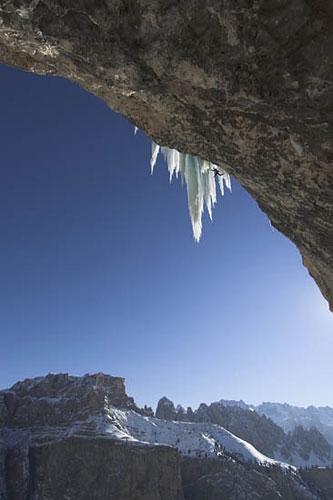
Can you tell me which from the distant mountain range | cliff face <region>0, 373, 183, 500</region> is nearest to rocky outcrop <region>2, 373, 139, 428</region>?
cliff face <region>0, 373, 183, 500</region>

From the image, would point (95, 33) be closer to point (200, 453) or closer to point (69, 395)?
point (200, 453)

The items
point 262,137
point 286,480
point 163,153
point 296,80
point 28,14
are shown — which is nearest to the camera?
point 296,80

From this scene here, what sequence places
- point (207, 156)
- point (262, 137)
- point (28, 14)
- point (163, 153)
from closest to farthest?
point (28, 14) → point (262, 137) → point (207, 156) → point (163, 153)

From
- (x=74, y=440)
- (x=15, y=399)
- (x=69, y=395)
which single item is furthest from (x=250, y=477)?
(x=15, y=399)

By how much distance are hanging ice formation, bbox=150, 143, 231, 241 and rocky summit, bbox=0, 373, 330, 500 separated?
4145 inches

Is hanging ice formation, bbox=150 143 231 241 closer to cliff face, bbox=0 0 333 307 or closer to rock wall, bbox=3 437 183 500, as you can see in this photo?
cliff face, bbox=0 0 333 307

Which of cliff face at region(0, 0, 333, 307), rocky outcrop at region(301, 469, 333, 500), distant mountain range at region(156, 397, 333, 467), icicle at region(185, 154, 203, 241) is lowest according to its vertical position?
rocky outcrop at region(301, 469, 333, 500)

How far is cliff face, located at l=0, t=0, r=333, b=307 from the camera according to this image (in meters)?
2.35

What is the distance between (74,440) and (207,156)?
11345 centimetres

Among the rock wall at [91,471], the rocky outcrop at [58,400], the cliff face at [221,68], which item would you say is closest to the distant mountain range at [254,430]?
the rocky outcrop at [58,400]

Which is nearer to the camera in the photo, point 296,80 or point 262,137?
point 296,80

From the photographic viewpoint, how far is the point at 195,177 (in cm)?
521

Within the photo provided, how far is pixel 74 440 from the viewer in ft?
334

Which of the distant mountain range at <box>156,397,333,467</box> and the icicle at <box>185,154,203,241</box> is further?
the distant mountain range at <box>156,397,333,467</box>
